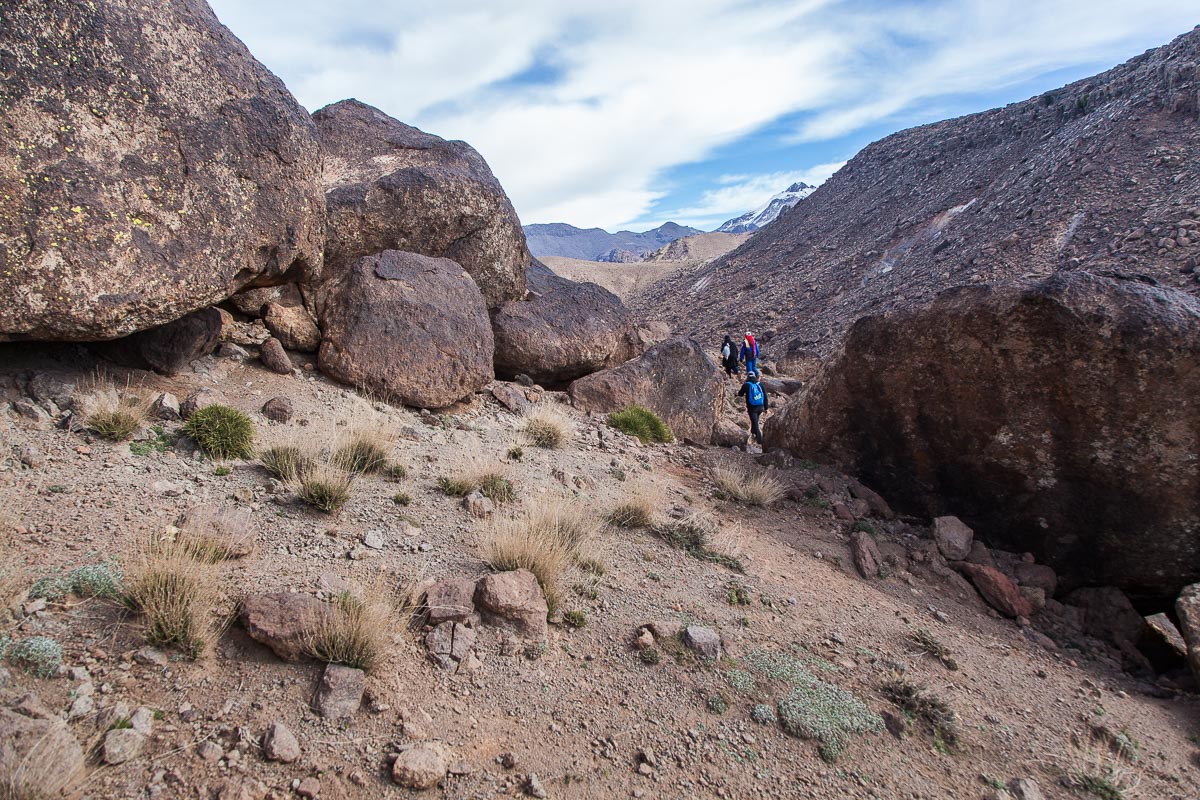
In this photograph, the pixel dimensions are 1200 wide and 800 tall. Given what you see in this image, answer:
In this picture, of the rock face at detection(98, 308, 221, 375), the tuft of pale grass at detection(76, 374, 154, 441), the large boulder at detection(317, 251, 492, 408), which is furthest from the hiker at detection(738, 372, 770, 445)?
the tuft of pale grass at detection(76, 374, 154, 441)

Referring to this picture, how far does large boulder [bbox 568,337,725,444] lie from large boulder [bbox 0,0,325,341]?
5.25m

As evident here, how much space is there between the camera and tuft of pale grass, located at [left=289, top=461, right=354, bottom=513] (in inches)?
198

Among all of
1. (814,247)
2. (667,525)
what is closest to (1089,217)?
(814,247)

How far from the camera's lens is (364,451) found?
19.8ft

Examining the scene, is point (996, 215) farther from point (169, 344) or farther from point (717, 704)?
point (169, 344)

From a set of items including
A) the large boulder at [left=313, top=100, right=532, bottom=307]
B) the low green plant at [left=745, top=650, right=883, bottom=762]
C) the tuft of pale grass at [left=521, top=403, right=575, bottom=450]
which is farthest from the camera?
the large boulder at [left=313, top=100, right=532, bottom=307]

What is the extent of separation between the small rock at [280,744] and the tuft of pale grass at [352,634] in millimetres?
436

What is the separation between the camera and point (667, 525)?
6316mm

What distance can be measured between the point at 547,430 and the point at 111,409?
438 centimetres

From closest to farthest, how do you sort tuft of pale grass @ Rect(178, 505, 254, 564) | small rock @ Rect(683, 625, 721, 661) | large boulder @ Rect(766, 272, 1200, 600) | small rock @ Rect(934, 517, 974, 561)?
1. tuft of pale grass @ Rect(178, 505, 254, 564)
2. small rock @ Rect(683, 625, 721, 661)
3. large boulder @ Rect(766, 272, 1200, 600)
4. small rock @ Rect(934, 517, 974, 561)

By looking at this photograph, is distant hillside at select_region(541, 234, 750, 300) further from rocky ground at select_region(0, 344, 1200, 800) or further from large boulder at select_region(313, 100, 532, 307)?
rocky ground at select_region(0, 344, 1200, 800)

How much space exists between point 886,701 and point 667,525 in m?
2.49

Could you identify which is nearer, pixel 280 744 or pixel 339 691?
pixel 280 744

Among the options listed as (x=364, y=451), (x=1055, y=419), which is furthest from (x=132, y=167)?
(x=1055, y=419)
